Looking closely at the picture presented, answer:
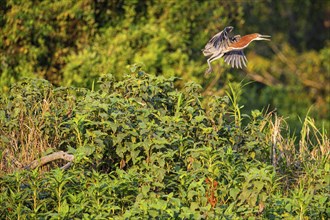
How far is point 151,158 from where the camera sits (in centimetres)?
616

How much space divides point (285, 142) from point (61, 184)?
85.8 inches

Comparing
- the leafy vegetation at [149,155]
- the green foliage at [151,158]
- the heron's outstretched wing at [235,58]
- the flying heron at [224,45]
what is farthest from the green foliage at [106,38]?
the green foliage at [151,158]

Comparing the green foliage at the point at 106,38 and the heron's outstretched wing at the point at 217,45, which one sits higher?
the heron's outstretched wing at the point at 217,45

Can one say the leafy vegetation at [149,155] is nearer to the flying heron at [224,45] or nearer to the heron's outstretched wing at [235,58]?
the heron's outstretched wing at [235,58]

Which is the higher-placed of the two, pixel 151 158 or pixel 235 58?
pixel 235 58

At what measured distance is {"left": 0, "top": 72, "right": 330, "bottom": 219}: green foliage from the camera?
5.78 meters

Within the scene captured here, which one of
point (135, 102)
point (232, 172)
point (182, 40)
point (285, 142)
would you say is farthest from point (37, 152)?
point (182, 40)

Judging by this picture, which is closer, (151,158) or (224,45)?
(151,158)

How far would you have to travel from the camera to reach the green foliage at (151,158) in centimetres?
578

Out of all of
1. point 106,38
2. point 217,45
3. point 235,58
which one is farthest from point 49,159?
point 106,38

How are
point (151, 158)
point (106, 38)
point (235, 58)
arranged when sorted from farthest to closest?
point (106, 38) < point (235, 58) < point (151, 158)

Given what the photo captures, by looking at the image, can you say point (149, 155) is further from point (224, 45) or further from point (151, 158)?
point (224, 45)

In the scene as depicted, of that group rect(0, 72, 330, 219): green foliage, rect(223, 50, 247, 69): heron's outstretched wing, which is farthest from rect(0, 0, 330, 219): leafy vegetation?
rect(223, 50, 247, 69): heron's outstretched wing

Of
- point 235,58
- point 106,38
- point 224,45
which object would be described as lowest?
point 106,38
